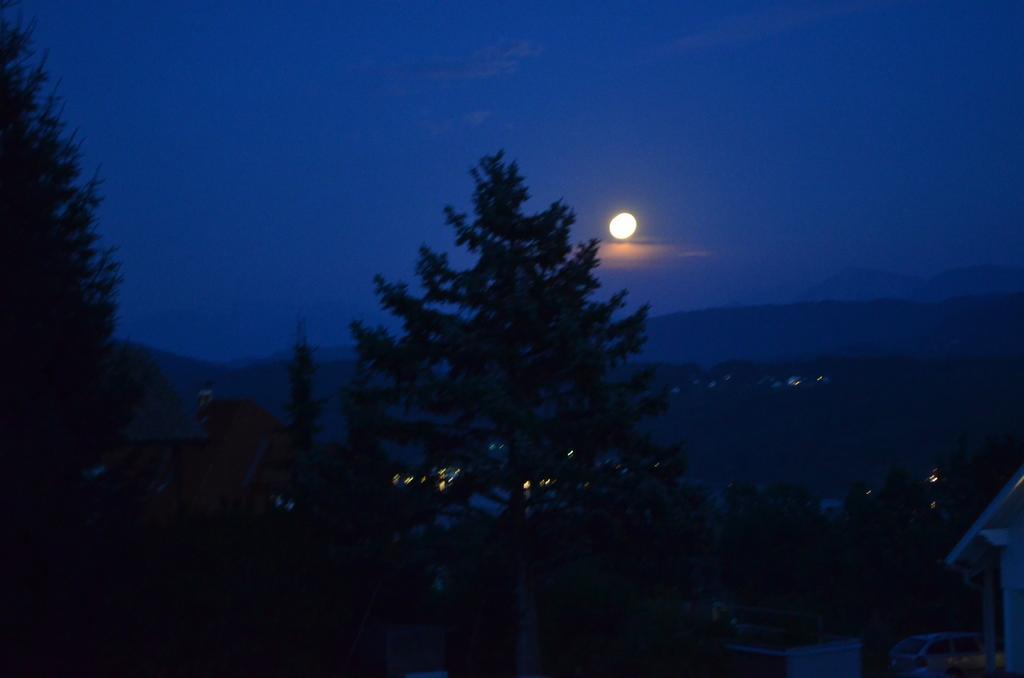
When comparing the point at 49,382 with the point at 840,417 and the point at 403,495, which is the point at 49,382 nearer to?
the point at 403,495

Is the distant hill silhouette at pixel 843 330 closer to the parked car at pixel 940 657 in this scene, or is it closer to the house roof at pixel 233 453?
the house roof at pixel 233 453

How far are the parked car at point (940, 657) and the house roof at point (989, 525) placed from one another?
7649mm

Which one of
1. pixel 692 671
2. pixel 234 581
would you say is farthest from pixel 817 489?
pixel 234 581

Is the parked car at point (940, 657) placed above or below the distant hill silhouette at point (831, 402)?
below

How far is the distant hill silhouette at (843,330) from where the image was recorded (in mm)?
91625

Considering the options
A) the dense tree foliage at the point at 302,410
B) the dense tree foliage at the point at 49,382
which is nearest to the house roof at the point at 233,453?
the dense tree foliage at the point at 302,410

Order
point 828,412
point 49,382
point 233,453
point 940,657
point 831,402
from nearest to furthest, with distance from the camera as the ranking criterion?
point 49,382 → point 940,657 → point 233,453 → point 828,412 → point 831,402

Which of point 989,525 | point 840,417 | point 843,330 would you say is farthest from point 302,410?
point 843,330

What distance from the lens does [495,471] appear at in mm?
14875

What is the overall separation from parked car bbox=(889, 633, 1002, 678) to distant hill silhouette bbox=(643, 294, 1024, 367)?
61186mm

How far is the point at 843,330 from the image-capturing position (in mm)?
114312

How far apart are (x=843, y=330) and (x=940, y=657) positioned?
94.0 metres

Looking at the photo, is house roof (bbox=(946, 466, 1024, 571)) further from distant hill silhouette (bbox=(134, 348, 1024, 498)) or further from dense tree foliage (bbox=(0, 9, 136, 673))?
distant hill silhouette (bbox=(134, 348, 1024, 498))

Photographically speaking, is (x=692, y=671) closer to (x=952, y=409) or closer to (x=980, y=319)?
(x=952, y=409)
